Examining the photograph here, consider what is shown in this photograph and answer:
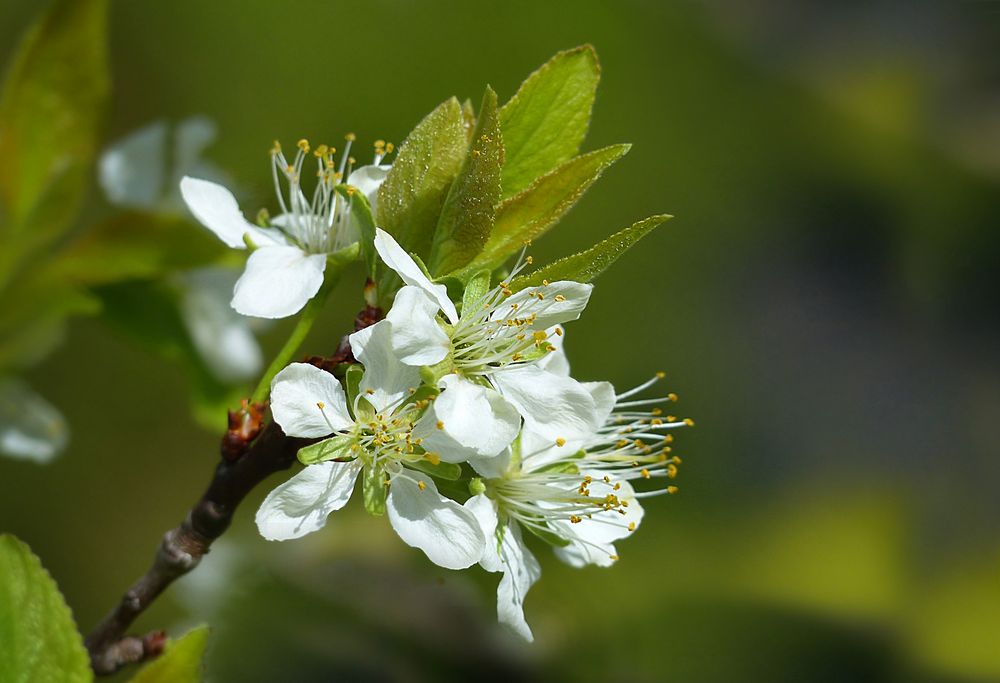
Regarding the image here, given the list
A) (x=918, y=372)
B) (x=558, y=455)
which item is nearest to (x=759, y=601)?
(x=918, y=372)

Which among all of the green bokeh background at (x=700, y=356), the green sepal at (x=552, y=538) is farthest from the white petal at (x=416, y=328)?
the green bokeh background at (x=700, y=356)

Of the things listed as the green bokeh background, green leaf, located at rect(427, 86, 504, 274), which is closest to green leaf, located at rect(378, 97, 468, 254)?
green leaf, located at rect(427, 86, 504, 274)

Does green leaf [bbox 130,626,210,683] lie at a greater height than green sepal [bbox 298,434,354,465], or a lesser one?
lesser

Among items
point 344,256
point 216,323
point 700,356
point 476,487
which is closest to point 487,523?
point 476,487

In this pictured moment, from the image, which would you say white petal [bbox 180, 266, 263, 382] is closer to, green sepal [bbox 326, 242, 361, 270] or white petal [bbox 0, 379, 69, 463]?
white petal [bbox 0, 379, 69, 463]

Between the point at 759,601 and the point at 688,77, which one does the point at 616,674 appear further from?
the point at 688,77

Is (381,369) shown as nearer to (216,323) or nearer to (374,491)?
(374,491)
